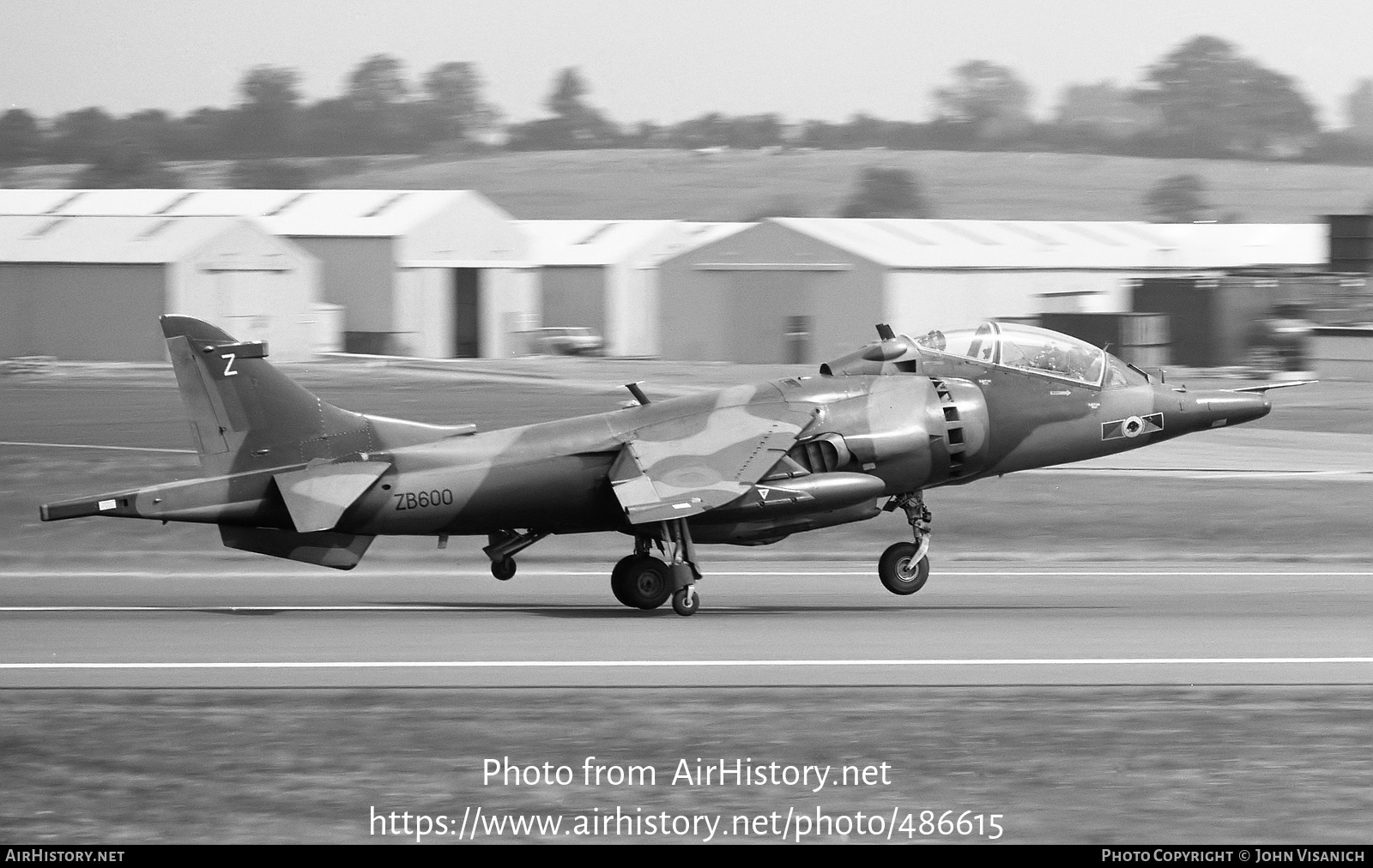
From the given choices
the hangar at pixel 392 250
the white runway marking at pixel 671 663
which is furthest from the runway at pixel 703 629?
the hangar at pixel 392 250

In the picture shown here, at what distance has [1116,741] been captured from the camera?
464 inches

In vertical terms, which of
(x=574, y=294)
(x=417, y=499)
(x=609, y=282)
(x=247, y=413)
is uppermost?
(x=609, y=282)

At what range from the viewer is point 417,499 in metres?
17.5

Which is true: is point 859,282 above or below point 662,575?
above

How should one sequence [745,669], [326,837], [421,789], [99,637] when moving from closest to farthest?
[326,837]
[421,789]
[745,669]
[99,637]

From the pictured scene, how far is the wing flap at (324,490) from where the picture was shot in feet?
56.0

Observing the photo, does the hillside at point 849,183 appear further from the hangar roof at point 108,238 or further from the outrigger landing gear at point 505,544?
the outrigger landing gear at point 505,544

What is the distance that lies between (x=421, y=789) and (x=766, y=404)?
8.56 meters

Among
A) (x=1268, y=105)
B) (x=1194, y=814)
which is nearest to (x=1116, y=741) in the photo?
(x=1194, y=814)

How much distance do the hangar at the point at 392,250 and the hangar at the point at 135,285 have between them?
10.8 ft

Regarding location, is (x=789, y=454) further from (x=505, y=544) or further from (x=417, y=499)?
(x=417, y=499)

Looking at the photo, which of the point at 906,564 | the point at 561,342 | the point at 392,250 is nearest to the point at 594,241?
the point at 561,342

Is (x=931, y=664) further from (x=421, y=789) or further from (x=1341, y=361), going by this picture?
(x=1341, y=361)

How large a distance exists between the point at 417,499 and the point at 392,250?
43814 millimetres
